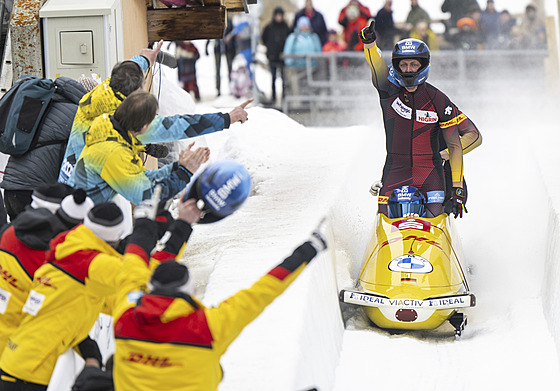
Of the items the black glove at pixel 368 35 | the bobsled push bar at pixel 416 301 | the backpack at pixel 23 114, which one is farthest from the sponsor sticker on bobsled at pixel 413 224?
the backpack at pixel 23 114

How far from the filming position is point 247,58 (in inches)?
682

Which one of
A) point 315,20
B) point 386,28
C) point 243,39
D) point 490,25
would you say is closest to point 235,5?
point 315,20

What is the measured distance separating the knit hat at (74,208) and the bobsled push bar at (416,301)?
2.68 meters

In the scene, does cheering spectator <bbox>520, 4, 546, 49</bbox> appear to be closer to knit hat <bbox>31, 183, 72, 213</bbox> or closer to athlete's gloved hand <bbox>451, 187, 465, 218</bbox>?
athlete's gloved hand <bbox>451, 187, 465, 218</bbox>

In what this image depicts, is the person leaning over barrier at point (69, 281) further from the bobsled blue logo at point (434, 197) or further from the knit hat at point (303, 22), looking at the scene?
the knit hat at point (303, 22)

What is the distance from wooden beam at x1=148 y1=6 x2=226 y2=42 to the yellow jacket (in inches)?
185

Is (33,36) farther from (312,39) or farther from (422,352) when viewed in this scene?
(312,39)

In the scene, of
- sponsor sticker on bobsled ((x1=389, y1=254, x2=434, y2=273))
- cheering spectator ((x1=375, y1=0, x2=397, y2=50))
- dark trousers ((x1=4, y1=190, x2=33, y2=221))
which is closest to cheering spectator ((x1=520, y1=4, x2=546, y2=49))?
cheering spectator ((x1=375, y1=0, x2=397, y2=50))

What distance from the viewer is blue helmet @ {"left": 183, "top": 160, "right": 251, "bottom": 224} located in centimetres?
347

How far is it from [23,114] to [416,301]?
269cm

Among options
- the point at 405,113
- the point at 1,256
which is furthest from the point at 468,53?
the point at 1,256

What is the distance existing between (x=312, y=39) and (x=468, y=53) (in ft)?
8.49

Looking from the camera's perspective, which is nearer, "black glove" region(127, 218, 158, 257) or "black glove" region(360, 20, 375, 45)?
"black glove" region(127, 218, 158, 257)

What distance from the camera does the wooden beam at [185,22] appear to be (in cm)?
791
